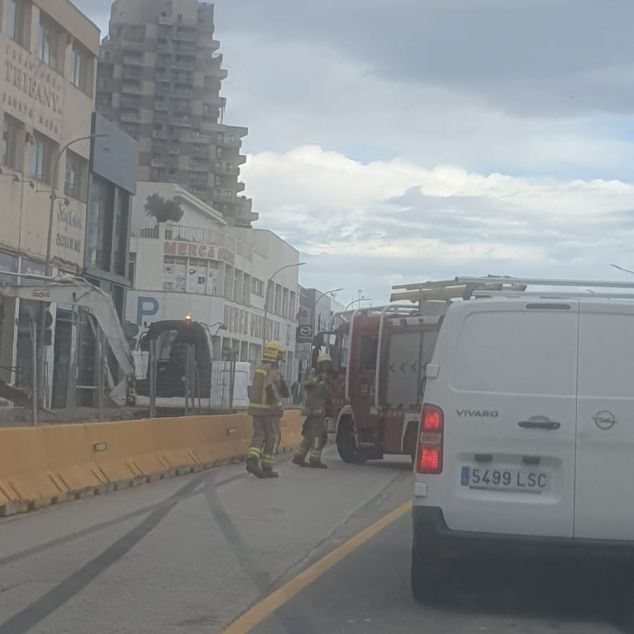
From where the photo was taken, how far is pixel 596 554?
23.0ft

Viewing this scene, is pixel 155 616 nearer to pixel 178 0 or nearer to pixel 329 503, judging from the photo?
pixel 329 503

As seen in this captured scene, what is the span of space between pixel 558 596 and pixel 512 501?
164cm

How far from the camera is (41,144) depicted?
1318 inches

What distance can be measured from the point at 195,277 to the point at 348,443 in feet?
172

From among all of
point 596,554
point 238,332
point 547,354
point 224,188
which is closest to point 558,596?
point 596,554

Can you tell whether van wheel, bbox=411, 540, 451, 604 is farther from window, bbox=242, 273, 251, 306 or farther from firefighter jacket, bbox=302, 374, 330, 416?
window, bbox=242, 273, 251, 306

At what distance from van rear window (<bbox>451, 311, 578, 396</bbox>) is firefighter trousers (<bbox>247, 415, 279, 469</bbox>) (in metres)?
9.65

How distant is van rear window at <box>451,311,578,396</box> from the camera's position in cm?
710

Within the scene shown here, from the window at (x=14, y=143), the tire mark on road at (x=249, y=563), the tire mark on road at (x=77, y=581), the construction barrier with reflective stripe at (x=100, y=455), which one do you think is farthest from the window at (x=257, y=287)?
the tire mark on road at (x=77, y=581)

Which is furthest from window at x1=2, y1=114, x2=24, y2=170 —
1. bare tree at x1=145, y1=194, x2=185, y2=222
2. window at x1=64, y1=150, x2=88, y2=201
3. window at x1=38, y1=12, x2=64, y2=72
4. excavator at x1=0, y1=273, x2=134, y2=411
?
bare tree at x1=145, y1=194, x2=185, y2=222

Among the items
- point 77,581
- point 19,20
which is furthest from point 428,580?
point 19,20

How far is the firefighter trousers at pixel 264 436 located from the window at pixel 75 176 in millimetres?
20305

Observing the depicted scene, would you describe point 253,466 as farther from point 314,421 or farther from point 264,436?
point 314,421

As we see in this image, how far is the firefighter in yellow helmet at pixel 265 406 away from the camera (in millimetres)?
16641
